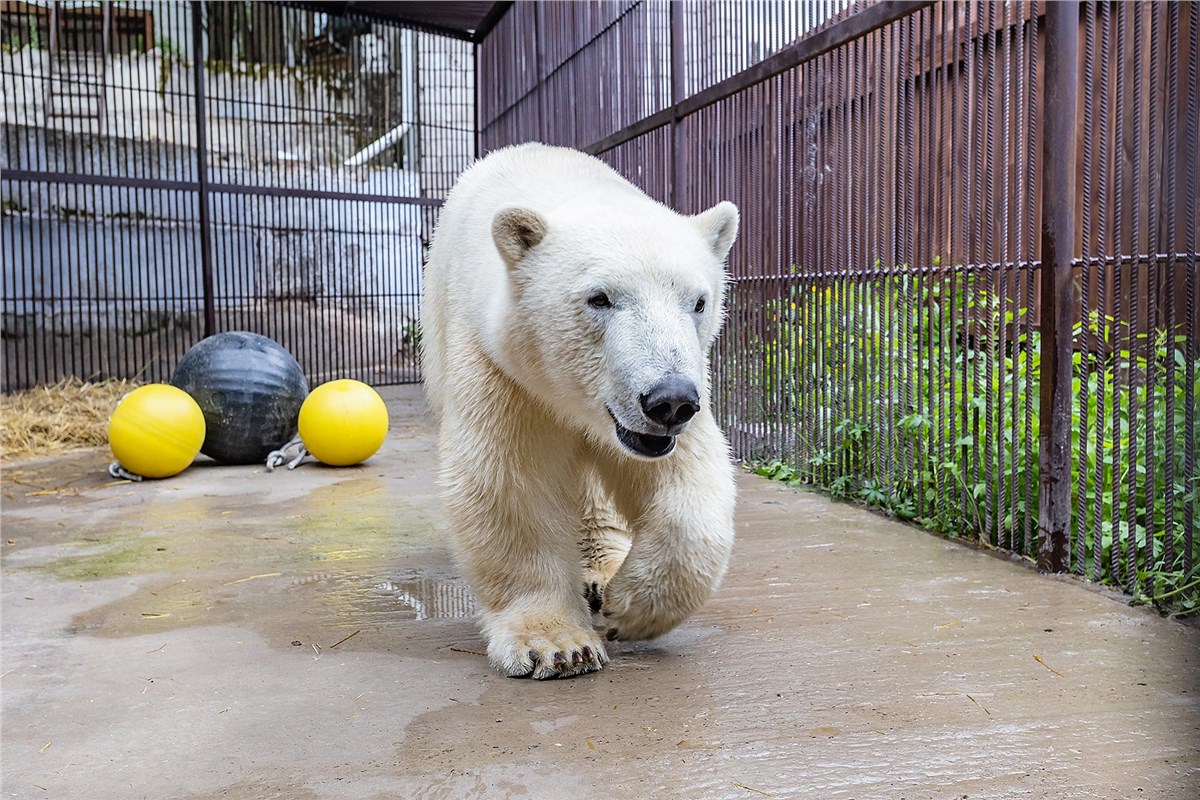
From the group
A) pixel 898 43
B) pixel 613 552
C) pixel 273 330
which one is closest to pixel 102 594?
pixel 613 552

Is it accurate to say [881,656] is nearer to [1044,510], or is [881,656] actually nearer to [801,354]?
[1044,510]

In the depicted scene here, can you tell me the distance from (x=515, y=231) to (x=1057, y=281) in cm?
191

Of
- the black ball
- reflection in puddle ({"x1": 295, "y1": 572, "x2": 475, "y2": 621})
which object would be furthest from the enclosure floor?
the black ball

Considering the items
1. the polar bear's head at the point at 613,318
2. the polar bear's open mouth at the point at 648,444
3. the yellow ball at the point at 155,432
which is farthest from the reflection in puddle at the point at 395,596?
the yellow ball at the point at 155,432

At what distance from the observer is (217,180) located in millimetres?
11062

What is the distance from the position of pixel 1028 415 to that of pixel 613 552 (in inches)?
60.7

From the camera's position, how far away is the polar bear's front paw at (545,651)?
8.00ft

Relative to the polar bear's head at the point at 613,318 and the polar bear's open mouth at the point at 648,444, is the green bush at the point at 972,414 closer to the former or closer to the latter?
the polar bear's head at the point at 613,318

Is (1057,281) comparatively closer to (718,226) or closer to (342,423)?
(718,226)

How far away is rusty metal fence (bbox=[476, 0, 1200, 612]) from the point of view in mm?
2992

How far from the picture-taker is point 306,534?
412 cm

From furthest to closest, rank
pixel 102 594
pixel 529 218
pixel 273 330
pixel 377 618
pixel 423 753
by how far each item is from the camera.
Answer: pixel 273 330, pixel 102 594, pixel 377 618, pixel 529 218, pixel 423 753

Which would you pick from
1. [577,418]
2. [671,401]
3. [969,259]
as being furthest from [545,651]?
[969,259]

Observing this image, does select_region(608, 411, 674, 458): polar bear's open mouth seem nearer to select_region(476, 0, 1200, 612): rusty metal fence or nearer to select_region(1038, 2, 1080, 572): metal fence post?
select_region(476, 0, 1200, 612): rusty metal fence
